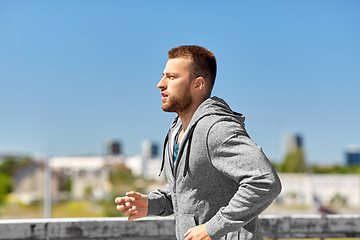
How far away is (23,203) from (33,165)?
13.8 meters

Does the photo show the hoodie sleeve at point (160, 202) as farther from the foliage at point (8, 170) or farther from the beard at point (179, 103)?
the foliage at point (8, 170)

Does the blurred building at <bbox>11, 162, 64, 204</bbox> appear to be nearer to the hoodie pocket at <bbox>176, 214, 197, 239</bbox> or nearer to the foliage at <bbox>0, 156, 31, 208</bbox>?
the foliage at <bbox>0, 156, 31, 208</bbox>

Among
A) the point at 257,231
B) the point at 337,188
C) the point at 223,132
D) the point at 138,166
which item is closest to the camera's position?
the point at 223,132

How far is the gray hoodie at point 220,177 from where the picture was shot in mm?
1690

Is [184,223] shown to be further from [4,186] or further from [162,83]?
[4,186]

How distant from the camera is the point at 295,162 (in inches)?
4336

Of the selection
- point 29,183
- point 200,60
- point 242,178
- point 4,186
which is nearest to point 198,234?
point 242,178

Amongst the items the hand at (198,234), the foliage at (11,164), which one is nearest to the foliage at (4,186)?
the foliage at (11,164)

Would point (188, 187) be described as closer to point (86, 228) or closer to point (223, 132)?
point (223, 132)

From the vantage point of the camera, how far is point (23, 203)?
130000mm

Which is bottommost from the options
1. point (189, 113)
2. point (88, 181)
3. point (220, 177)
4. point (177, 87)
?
point (88, 181)

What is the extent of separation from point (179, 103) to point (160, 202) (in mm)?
641

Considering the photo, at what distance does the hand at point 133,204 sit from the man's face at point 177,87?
0.54 m

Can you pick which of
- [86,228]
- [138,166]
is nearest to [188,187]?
[86,228]
